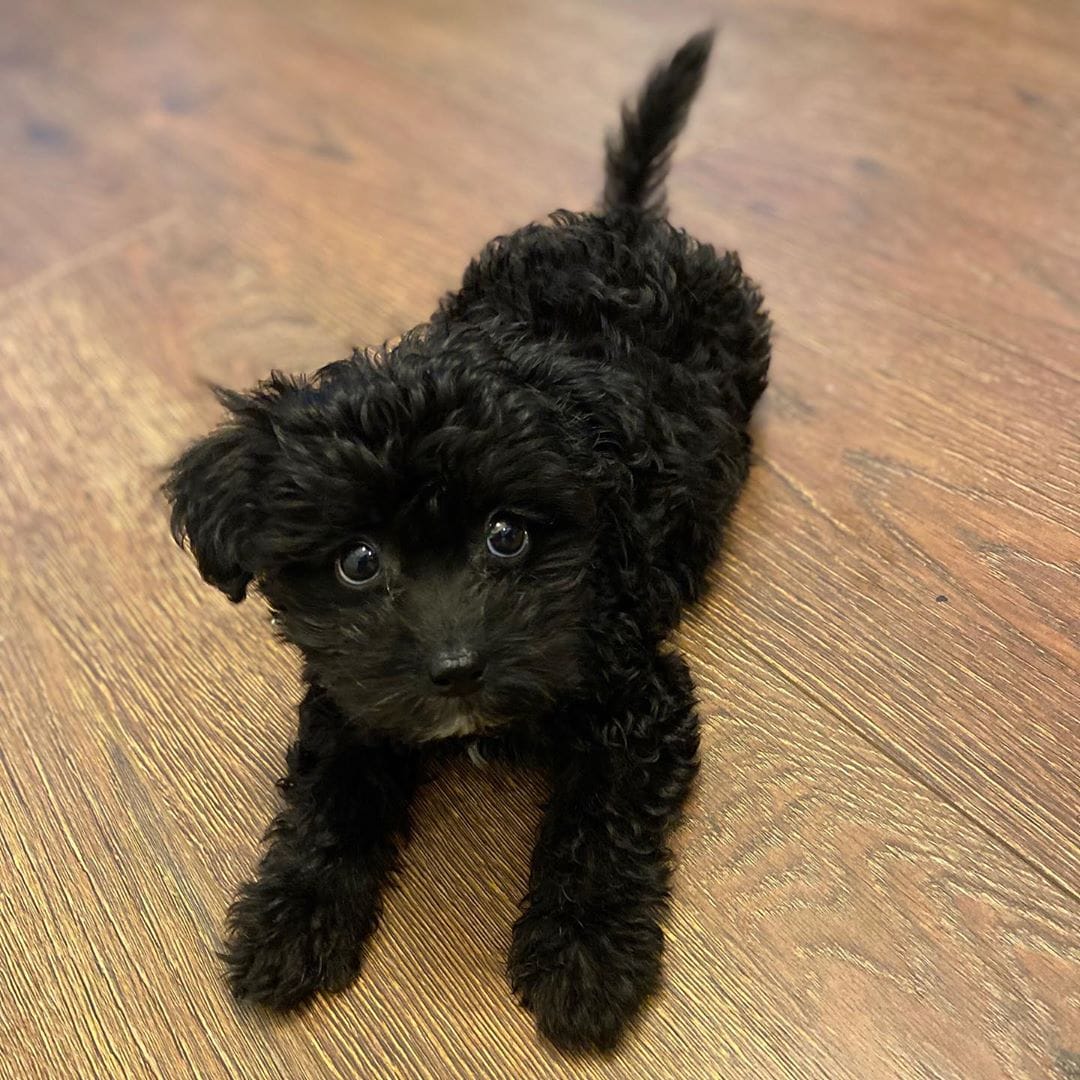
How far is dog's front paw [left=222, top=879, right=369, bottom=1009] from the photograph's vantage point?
52.1 inches

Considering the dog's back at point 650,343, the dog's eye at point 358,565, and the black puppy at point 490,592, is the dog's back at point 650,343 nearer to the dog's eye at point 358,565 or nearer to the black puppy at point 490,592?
the black puppy at point 490,592

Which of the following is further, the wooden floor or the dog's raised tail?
the dog's raised tail

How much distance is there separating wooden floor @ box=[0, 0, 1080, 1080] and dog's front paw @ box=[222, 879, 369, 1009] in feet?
0.14

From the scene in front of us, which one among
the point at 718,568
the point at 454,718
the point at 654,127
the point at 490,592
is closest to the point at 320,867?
the point at 454,718

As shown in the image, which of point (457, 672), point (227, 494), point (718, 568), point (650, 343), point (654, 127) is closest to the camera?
point (457, 672)

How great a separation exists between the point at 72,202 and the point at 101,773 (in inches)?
76.9

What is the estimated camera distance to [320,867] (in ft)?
4.49

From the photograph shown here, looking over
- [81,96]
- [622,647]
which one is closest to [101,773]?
[622,647]

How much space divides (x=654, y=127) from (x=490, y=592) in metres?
1.14

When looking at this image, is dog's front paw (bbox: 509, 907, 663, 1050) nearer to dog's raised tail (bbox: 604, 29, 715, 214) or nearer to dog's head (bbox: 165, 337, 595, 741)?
dog's head (bbox: 165, 337, 595, 741)

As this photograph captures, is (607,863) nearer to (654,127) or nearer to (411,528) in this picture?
(411,528)

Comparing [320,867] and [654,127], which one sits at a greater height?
[654,127]

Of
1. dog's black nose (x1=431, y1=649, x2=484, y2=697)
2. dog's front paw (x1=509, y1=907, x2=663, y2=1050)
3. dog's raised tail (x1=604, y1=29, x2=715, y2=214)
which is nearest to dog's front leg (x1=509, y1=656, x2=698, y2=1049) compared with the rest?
dog's front paw (x1=509, y1=907, x2=663, y2=1050)

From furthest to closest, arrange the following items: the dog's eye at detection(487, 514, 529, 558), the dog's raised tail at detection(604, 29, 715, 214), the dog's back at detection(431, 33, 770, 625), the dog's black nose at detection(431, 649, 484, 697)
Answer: the dog's raised tail at detection(604, 29, 715, 214) < the dog's back at detection(431, 33, 770, 625) < the dog's eye at detection(487, 514, 529, 558) < the dog's black nose at detection(431, 649, 484, 697)
